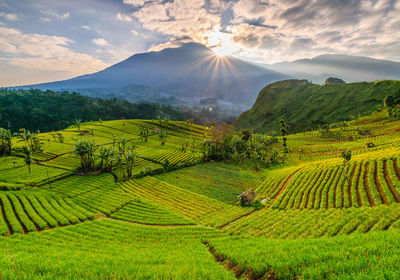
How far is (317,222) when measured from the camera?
3034 cm

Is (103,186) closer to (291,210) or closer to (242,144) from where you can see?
(291,210)

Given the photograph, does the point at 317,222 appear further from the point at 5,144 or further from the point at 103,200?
the point at 5,144

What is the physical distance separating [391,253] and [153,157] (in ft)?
319

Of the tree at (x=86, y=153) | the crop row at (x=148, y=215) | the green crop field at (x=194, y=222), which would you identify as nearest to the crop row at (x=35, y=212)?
the green crop field at (x=194, y=222)

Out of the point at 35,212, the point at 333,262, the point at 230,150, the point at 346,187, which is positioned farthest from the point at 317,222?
the point at 230,150

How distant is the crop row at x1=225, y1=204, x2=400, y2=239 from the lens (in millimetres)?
24422

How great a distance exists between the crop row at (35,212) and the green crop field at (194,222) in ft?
0.83

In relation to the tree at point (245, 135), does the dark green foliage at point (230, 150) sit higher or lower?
lower

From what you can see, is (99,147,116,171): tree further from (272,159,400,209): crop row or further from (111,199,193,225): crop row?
(272,159,400,209): crop row

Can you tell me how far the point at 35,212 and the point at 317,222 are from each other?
2231 inches

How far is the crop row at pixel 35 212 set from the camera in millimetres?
35500

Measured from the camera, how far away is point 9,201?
44438 mm

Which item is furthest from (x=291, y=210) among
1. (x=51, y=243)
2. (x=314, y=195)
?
(x=51, y=243)

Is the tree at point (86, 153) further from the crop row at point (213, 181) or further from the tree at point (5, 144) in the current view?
the tree at point (5, 144)
